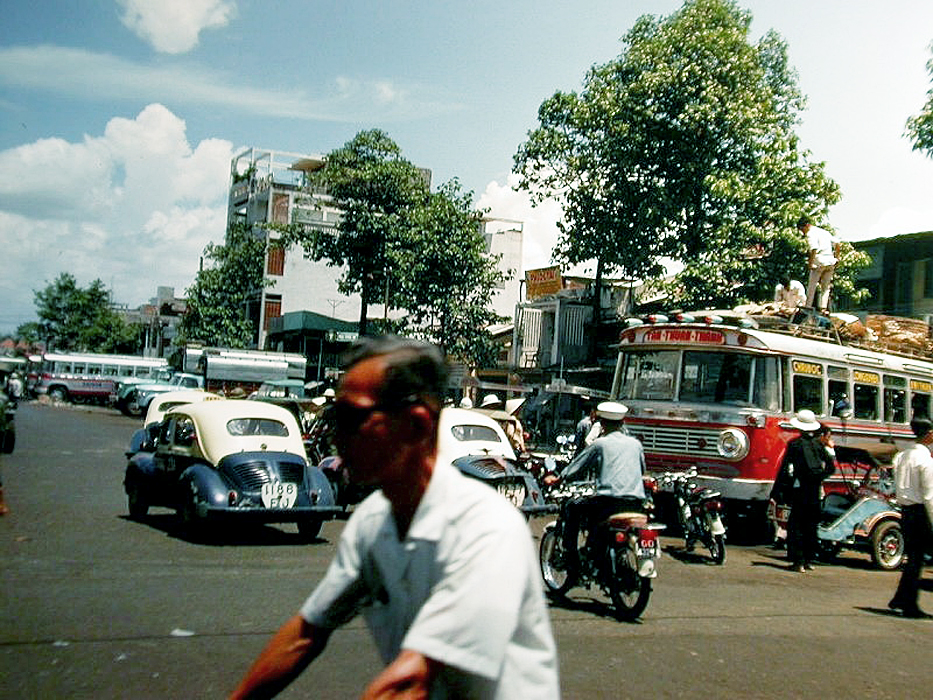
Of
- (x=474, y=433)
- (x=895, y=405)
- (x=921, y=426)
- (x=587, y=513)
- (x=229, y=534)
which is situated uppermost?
(x=895, y=405)

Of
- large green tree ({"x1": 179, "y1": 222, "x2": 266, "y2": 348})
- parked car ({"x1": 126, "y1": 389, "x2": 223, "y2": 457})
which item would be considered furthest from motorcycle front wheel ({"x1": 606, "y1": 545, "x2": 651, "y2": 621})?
large green tree ({"x1": 179, "y1": 222, "x2": 266, "y2": 348})

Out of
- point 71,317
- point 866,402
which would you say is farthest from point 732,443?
point 71,317

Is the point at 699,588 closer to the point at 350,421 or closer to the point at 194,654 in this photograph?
the point at 194,654

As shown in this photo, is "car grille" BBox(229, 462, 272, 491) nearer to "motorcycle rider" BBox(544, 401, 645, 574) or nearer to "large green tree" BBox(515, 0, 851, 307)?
"motorcycle rider" BBox(544, 401, 645, 574)

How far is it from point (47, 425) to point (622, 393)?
24.6m

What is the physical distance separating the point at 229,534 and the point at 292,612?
507cm

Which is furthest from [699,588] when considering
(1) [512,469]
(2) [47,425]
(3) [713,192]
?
(2) [47,425]

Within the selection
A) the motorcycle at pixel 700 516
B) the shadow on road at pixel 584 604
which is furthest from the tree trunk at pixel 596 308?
the shadow on road at pixel 584 604

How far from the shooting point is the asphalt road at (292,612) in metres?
6.40

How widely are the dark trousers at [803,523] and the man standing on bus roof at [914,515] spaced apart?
104 inches

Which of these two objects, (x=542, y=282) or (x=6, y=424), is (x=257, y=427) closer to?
(x=6, y=424)

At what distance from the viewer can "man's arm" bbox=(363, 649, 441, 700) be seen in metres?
1.96

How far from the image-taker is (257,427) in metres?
13.3

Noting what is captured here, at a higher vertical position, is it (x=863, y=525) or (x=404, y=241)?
(x=404, y=241)
